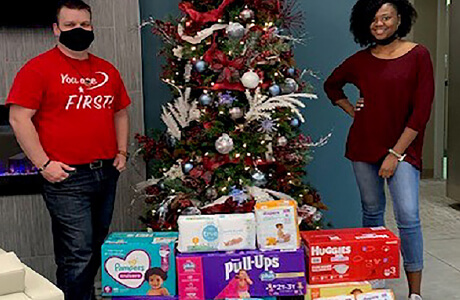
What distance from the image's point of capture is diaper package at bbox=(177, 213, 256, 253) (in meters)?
2.43

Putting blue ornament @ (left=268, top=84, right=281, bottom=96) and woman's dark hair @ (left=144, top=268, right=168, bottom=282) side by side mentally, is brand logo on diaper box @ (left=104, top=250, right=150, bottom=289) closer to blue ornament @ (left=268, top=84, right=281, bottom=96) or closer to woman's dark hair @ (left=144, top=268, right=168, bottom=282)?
woman's dark hair @ (left=144, top=268, right=168, bottom=282)

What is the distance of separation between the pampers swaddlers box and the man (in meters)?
0.11

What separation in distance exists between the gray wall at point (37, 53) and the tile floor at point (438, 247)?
1769mm

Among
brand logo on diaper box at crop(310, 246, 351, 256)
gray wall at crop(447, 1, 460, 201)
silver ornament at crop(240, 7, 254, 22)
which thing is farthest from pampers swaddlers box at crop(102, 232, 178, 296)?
gray wall at crop(447, 1, 460, 201)

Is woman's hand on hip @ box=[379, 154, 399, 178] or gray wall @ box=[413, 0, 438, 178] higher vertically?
gray wall @ box=[413, 0, 438, 178]

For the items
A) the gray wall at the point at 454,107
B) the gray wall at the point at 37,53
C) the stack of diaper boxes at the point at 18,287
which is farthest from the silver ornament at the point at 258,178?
the gray wall at the point at 454,107

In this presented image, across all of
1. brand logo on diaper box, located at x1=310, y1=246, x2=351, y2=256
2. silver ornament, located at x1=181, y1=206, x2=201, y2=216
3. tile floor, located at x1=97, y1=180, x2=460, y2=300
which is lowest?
tile floor, located at x1=97, y1=180, x2=460, y2=300

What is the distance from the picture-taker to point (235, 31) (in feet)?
8.66

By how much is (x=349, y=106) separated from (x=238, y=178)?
0.73 m

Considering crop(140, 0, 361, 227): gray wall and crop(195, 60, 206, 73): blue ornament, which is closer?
crop(195, 60, 206, 73): blue ornament

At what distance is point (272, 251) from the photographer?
2.45m

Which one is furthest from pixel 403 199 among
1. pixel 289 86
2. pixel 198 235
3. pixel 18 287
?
pixel 18 287

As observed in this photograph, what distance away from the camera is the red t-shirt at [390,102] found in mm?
2555

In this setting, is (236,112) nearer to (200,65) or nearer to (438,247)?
(200,65)
